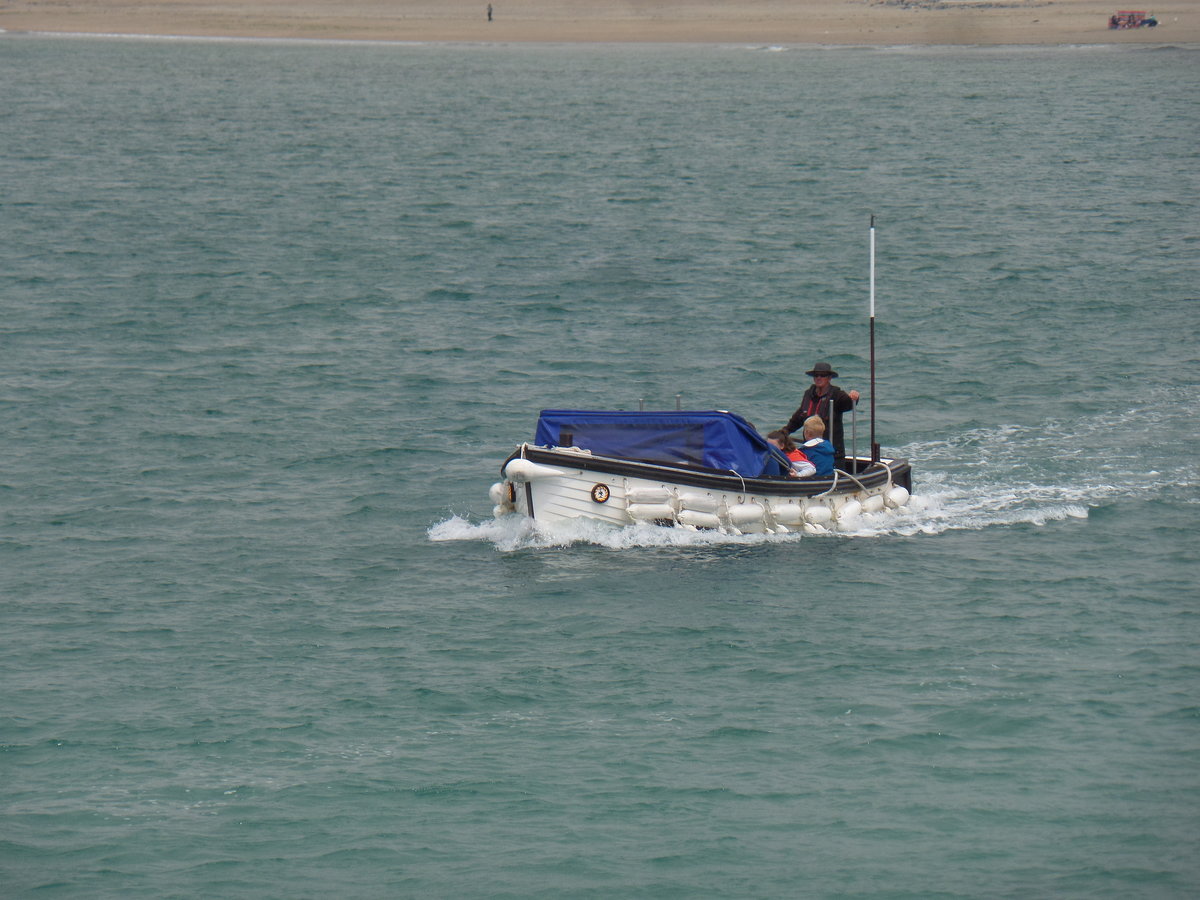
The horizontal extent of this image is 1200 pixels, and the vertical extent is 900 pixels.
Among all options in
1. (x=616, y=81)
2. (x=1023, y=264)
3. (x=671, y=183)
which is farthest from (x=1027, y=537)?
(x=616, y=81)

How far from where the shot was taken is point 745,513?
19938 mm

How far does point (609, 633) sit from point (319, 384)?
1282 cm

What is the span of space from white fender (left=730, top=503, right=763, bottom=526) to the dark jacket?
1.58 metres

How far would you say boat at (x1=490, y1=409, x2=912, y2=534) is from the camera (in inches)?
774

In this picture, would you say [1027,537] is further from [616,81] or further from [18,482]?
[616,81]

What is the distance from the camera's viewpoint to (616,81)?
290 feet

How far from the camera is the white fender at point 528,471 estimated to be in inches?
766

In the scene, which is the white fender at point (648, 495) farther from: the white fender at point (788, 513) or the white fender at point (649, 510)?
the white fender at point (788, 513)

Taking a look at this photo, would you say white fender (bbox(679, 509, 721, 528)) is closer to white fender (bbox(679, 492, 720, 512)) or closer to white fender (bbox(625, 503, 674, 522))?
white fender (bbox(679, 492, 720, 512))

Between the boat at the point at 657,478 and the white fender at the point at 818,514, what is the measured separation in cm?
1

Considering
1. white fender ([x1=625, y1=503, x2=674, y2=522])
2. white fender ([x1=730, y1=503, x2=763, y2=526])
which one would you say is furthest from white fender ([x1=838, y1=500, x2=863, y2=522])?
white fender ([x1=625, y1=503, x2=674, y2=522])

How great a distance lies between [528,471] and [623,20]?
9748cm

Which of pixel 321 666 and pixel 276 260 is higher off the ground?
pixel 276 260

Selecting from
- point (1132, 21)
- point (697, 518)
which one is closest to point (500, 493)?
point (697, 518)
